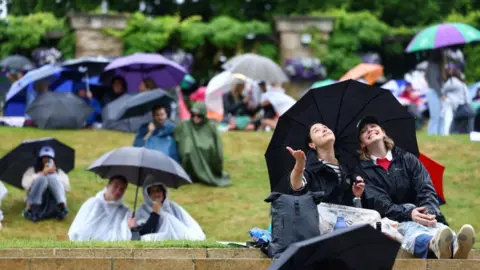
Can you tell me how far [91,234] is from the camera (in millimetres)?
13680

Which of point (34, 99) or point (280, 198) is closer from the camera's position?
point (280, 198)

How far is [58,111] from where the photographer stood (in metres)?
21.6

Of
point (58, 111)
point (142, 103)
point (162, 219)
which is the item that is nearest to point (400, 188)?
point (162, 219)

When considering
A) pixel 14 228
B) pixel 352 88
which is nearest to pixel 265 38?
pixel 14 228

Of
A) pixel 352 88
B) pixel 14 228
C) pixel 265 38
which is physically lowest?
pixel 14 228

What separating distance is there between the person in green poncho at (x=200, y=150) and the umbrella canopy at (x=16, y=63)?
8.93 m

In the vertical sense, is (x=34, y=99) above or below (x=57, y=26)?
below

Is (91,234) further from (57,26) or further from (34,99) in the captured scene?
(57,26)

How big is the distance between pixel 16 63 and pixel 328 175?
1742 centimetres

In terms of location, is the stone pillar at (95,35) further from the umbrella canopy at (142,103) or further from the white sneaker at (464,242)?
the white sneaker at (464,242)

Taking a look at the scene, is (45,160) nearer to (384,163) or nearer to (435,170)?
(435,170)

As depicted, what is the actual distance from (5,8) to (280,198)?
81.0ft

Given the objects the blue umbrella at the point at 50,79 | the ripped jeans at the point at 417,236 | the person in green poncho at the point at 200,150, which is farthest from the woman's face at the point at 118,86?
the ripped jeans at the point at 417,236

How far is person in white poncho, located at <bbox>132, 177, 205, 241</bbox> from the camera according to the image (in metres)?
13.7
